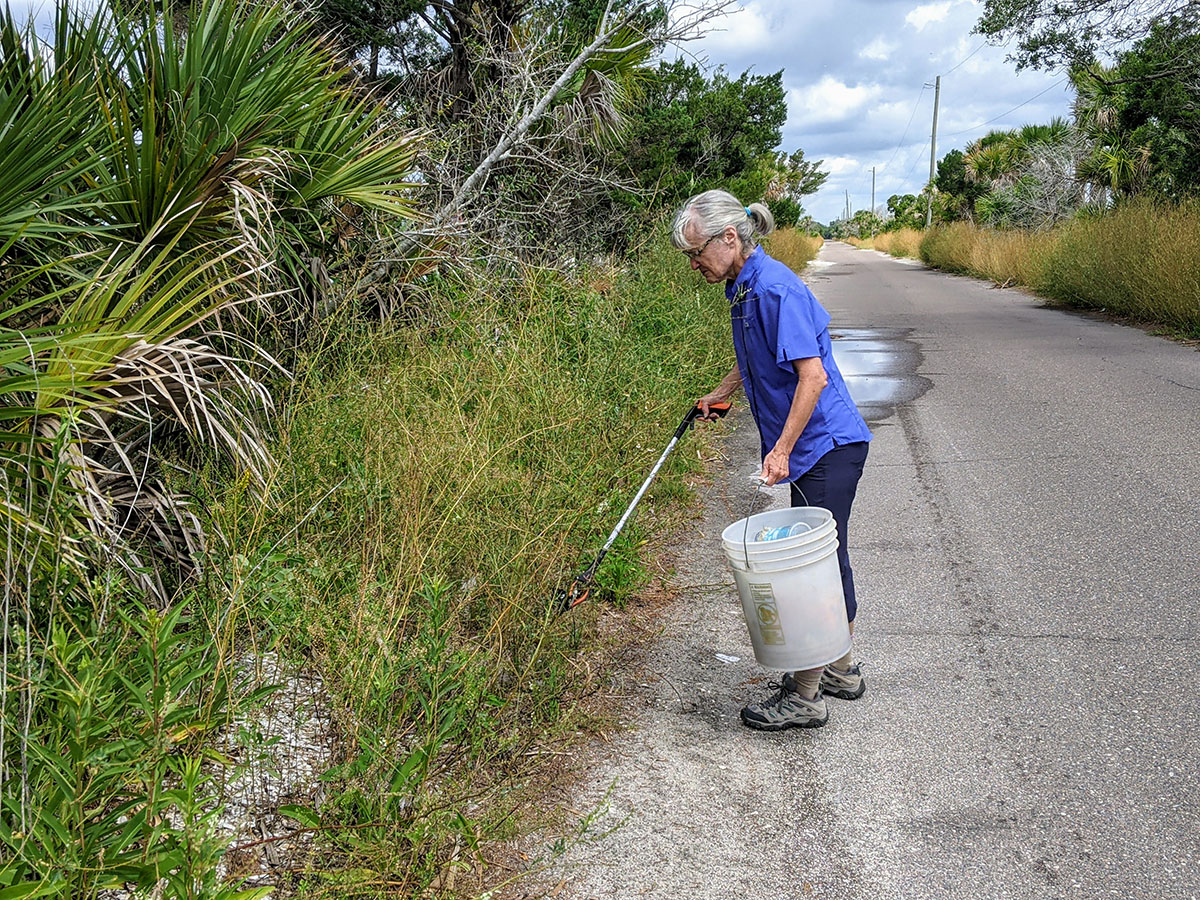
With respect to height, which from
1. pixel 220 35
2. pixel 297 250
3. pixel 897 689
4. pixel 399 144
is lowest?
pixel 897 689

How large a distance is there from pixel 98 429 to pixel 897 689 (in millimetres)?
3155

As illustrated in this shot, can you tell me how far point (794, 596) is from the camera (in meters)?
3.67

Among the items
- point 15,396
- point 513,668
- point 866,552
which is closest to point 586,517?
point 513,668

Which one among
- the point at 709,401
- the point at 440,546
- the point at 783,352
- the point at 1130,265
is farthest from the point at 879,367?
the point at 440,546

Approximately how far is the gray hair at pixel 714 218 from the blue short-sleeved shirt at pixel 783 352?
110 mm

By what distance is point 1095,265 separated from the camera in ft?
57.1

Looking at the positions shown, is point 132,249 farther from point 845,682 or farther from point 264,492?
point 845,682

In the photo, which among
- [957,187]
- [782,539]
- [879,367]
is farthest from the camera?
[957,187]

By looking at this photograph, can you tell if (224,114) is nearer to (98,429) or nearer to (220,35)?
(220,35)

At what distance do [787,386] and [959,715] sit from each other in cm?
137

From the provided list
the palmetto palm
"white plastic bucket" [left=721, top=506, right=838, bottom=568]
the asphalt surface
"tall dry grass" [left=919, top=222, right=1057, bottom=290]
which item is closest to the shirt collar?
"white plastic bucket" [left=721, top=506, right=838, bottom=568]

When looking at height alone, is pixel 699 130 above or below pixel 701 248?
above

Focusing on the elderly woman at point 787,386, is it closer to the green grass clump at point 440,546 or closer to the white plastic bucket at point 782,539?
the white plastic bucket at point 782,539

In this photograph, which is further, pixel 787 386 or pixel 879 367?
pixel 879 367
